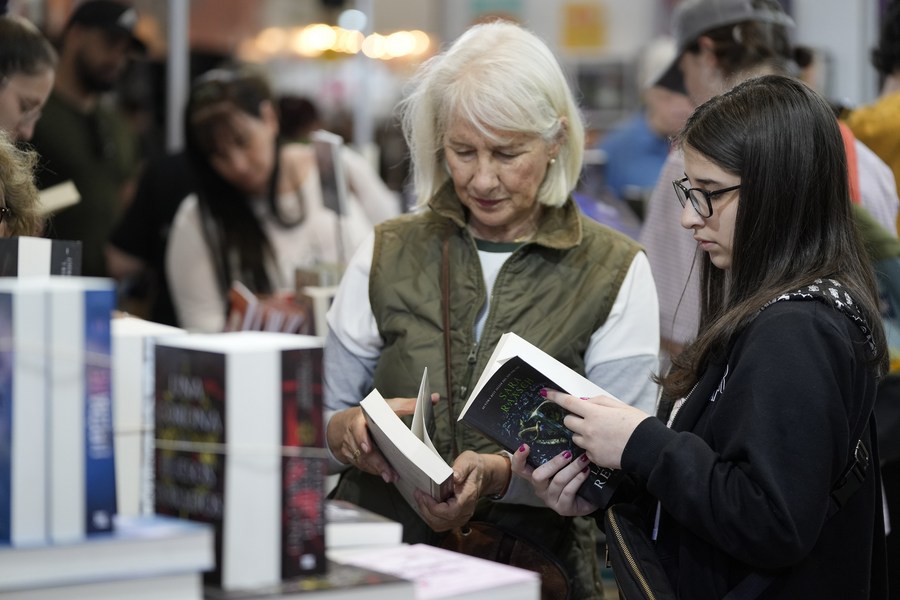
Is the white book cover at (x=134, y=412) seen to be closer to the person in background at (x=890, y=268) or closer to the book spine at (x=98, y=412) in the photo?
the book spine at (x=98, y=412)

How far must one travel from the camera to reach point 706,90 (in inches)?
119

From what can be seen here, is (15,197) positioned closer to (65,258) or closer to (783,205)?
(65,258)

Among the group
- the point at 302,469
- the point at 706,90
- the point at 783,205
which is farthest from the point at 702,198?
the point at 706,90

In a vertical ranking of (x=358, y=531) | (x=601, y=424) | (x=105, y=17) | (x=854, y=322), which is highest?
(x=105, y=17)

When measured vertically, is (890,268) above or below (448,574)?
above

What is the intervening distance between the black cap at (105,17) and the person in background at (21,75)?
1.59m

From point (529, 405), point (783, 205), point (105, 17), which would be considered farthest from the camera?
point (105, 17)

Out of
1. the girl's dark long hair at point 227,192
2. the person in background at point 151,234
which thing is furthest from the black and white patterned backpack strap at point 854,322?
the person in background at point 151,234

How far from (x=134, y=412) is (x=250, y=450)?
0.85 feet

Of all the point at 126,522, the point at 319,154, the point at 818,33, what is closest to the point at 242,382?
the point at 126,522

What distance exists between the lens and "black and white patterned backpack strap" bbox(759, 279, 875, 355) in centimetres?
160

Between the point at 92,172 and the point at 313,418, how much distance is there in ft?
11.6

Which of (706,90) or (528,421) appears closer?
(528,421)

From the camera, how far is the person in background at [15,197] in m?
2.00
